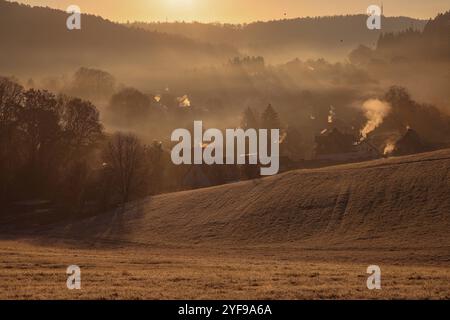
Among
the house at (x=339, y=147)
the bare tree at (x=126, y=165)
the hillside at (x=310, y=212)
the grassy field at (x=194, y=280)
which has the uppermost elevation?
the house at (x=339, y=147)

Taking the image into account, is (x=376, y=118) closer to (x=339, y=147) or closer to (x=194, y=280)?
(x=339, y=147)

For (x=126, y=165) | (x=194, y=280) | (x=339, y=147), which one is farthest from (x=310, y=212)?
(x=339, y=147)

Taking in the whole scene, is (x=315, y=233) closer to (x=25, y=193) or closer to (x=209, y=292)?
(x=209, y=292)

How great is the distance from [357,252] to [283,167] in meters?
61.8

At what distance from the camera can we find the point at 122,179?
104938mm

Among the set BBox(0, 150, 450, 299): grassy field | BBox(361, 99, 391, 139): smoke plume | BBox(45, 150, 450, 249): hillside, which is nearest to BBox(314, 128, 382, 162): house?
BBox(361, 99, 391, 139): smoke plume

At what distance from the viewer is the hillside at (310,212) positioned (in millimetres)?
68062

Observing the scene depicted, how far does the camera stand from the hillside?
68.1 metres

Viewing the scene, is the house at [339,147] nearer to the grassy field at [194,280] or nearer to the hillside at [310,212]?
the hillside at [310,212]

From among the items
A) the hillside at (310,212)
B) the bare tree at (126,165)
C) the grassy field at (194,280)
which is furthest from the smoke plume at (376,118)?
the grassy field at (194,280)

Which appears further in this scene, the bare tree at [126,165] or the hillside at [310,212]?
the bare tree at [126,165]

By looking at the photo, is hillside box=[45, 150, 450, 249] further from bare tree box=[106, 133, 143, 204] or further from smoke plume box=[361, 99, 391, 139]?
smoke plume box=[361, 99, 391, 139]

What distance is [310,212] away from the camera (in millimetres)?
77438

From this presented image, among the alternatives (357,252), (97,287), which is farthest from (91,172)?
(97,287)
